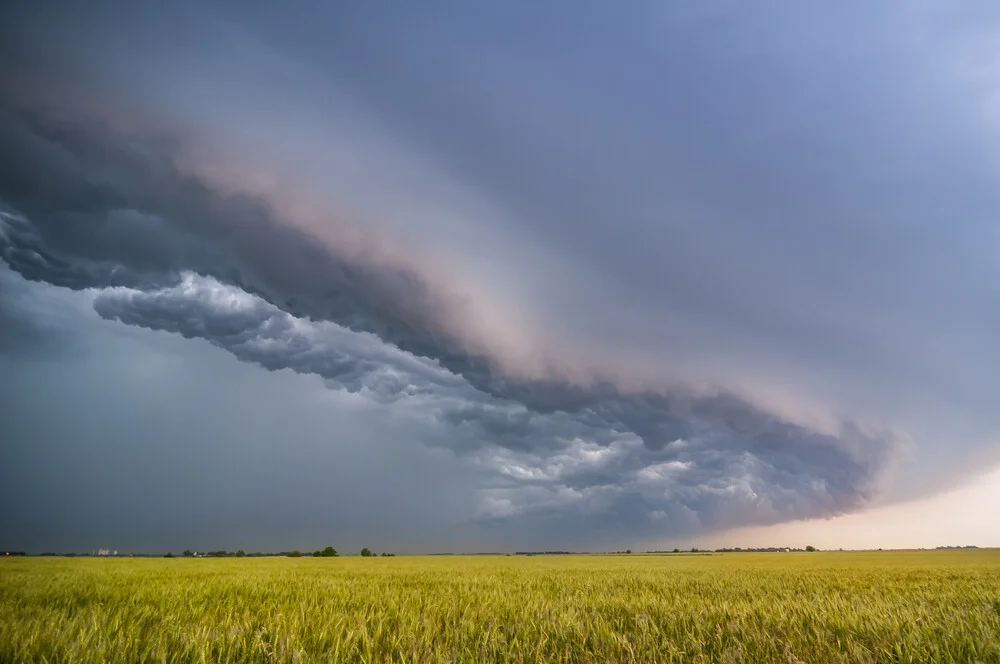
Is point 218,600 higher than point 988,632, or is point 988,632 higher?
point 988,632

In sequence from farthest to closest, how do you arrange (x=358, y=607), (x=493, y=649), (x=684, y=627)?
(x=358, y=607) < (x=684, y=627) < (x=493, y=649)

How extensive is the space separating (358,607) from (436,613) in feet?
4.58

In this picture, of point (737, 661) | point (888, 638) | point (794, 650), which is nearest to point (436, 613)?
point (737, 661)

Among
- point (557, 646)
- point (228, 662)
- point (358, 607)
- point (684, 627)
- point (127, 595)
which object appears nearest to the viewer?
point (228, 662)

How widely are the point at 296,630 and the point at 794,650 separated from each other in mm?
4473

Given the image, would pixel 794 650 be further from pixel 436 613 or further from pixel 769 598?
pixel 769 598

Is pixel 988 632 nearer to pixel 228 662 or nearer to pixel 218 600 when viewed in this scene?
pixel 228 662

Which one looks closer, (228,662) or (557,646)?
(228,662)

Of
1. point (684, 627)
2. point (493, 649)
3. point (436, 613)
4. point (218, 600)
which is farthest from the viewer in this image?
point (218, 600)

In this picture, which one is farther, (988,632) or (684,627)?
(684,627)

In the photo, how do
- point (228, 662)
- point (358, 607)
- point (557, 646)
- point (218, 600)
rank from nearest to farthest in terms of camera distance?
point (228, 662)
point (557, 646)
point (358, 607)
point (218, 600)

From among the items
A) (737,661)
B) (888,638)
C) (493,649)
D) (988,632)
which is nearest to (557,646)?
(493,649)

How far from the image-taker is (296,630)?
4.52 m

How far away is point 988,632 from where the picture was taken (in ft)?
14.7
